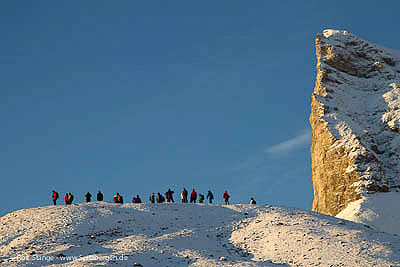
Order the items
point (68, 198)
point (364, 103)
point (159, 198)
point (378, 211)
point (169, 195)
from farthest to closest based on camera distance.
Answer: point (364, 103) → point (378, 211) → point (169, 195) → point (159, 198) → point (68, 198)

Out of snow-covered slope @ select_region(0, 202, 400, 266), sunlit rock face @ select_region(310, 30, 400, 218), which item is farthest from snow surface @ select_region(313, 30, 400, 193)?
snow-covered slope @ select_region(0, 202, 400, 266)

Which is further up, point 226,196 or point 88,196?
point 88,196

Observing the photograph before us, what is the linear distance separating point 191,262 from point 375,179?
159 ft

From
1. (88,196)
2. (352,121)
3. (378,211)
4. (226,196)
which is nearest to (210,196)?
(226,196)

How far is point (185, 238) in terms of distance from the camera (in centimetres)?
3406

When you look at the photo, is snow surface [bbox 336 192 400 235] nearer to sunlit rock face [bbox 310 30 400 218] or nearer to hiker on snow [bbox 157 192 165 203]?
sunlit rock face [bbox 310 30 400 218]

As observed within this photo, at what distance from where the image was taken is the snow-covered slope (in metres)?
29.2

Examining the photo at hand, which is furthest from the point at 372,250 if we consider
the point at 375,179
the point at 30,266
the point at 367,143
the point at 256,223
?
the point at 367,143

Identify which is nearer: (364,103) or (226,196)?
(226,196)

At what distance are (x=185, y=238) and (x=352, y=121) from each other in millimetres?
51846

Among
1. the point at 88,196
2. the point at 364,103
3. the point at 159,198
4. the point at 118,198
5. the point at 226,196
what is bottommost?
the point at 226,196

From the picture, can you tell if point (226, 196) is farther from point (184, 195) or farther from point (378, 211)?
point (378, 211)

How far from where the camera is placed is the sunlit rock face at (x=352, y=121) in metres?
72.8

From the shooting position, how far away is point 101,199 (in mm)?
49750
